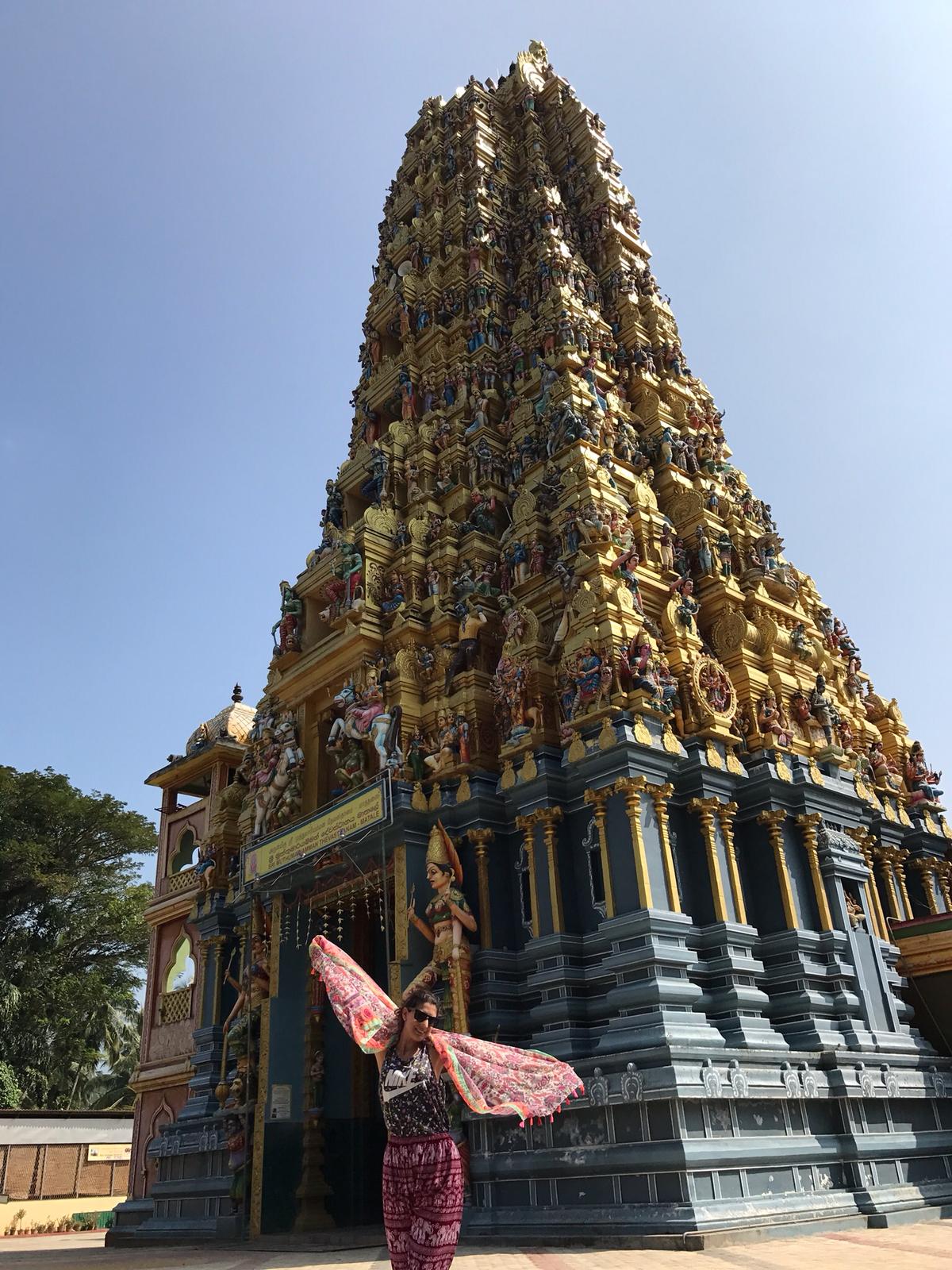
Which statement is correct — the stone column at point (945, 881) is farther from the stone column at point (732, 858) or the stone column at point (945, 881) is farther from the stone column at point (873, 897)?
the stone column at point (732, 858)

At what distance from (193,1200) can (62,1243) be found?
25.2ft

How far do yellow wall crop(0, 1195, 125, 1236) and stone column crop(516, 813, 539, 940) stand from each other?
2241cm

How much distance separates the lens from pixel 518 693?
16484 millimetres

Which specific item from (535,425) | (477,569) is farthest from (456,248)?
(477,569)

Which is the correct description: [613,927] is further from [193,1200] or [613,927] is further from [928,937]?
[193,1200]

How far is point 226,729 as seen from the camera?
29375 mm

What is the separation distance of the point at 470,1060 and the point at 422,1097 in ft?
1.38

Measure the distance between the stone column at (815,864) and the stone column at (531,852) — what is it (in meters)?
4.49

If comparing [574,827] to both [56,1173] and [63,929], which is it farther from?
[63,929]

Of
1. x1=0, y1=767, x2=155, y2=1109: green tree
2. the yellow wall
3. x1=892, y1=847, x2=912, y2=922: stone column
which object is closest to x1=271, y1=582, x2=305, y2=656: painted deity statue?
x1=892, y1=847, x2=912, y2=922: stone column

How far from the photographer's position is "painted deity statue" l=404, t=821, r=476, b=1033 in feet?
48.0

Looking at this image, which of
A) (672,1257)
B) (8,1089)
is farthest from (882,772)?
(8,1089)

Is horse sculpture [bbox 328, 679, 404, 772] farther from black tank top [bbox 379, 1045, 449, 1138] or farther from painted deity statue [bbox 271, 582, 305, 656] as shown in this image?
black tank top [bbox 379, 1045, 449, 1138]

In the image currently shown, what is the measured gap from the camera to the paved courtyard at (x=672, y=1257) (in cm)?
929
